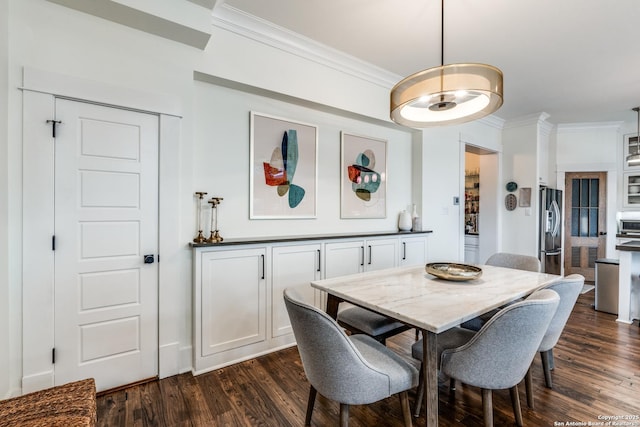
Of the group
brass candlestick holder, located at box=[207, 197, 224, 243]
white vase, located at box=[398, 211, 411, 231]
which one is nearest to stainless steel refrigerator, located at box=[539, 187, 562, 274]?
white vase, located at box=[398, 211, 411, 231]

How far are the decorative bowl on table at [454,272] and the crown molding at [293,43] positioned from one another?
218 cm

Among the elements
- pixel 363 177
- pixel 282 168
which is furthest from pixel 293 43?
pixel 363 177

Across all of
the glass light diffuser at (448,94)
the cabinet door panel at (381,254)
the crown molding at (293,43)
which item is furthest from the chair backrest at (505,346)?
the crown molding at (293,43)

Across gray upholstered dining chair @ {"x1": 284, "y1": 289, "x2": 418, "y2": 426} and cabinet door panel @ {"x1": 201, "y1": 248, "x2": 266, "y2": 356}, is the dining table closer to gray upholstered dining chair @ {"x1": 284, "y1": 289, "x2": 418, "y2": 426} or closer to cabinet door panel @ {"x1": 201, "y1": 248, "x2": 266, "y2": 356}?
gray upholstered dining chair @ {"x1": 284, "y1": 289, "x2": 418, "y2": 426}

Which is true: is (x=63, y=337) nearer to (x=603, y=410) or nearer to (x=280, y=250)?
(x=280, y=250)

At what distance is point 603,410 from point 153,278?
3052mm

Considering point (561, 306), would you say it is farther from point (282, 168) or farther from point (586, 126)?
point (586, 126)

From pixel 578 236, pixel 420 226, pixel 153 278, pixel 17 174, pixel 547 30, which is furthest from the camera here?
pixel 578 236

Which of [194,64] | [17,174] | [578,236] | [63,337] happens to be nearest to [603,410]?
[63,337]

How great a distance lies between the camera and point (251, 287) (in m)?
2.56

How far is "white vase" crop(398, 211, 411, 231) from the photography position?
3855mm

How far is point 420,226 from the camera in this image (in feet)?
13.0

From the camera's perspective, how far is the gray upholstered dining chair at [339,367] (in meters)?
1.31

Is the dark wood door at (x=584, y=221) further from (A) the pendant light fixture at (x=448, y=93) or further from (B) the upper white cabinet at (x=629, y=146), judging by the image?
(A) the pendant light fixture at (x=448, y=93)
